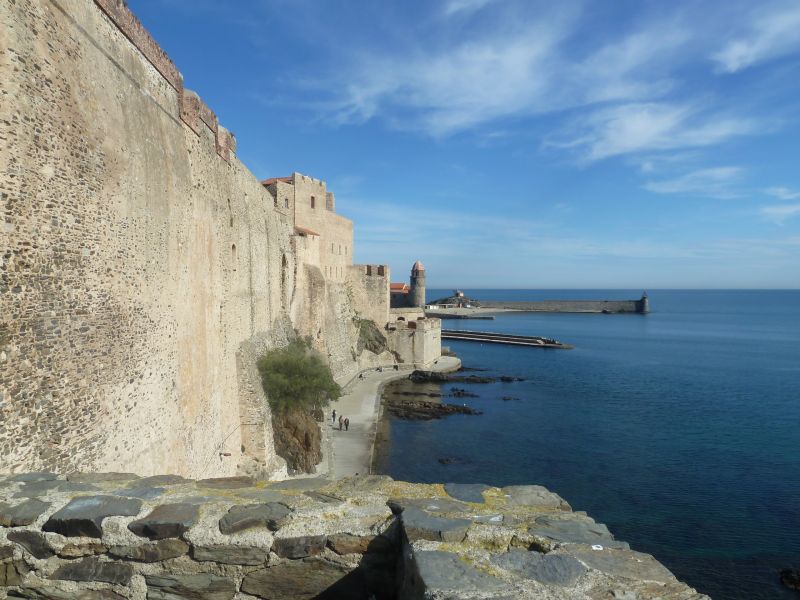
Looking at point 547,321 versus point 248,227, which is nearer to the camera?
point 248,227

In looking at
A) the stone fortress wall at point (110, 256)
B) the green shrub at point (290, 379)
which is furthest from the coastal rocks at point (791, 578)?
the stone fortress wall at point (110, 256)

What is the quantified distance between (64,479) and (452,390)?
37.6m

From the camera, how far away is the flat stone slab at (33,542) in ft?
10.7

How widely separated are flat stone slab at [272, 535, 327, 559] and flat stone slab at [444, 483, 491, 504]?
3.57ft

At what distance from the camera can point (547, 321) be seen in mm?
108312

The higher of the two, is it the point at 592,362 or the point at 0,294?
the point at 0,294

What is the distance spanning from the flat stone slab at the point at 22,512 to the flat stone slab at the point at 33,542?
0.07 metres

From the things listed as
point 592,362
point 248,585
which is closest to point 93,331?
point 248,585

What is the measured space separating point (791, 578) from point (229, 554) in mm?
18688

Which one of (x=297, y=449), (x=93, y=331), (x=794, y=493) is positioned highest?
(x=93, y=331)

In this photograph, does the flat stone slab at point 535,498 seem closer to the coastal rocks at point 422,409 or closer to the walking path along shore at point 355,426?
the walking path along shore at point 355,426

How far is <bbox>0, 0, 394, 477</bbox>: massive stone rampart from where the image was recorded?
5.36 meters

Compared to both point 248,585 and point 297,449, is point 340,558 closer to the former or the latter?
point 248,585

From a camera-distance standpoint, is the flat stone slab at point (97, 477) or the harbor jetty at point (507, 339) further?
the harbor jetty at point (507, 339)
